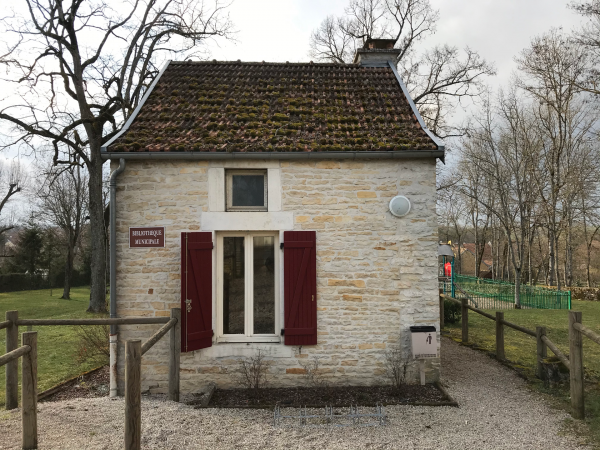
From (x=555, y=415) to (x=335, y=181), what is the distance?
4.18 meters

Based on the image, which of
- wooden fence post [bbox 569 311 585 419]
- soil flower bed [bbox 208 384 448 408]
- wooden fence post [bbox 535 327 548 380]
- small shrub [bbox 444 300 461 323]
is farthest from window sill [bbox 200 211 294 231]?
small shrub [bbox 444 300 461 323]

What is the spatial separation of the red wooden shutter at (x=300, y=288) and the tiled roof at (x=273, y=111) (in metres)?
1.38

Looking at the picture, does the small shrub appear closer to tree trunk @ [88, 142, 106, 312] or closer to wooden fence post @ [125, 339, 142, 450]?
wooden fence post @ [125, 339, 142, 450]

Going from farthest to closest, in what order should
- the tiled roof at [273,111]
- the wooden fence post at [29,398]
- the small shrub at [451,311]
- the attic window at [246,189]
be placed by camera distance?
the small shrub at [451,311] < the attic window at [246,189] < the tiled roof at [273,111] < the wooden fence post at [29,398]

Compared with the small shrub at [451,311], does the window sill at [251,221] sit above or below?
above

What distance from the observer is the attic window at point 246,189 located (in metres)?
7.00

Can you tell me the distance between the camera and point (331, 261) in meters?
6.88

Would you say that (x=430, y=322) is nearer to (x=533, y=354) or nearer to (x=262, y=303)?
(x=262, y=303)

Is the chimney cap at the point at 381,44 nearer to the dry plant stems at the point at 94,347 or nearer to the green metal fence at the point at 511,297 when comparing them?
the dry plant stems at the point at 94,347

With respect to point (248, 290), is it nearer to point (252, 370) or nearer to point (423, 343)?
point (252, 370)

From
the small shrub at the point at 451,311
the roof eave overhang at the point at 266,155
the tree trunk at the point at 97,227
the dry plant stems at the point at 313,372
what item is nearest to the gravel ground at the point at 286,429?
the dry plant stems at the point at 313,372

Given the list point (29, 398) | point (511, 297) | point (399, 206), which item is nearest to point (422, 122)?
point (399, 206)

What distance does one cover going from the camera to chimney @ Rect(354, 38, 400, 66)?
9.64 metres

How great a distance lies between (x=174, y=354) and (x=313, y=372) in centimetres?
202
